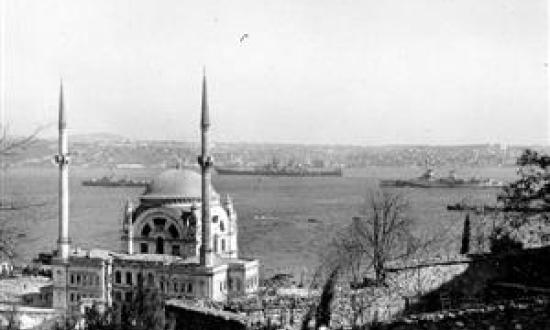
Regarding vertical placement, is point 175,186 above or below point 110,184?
above

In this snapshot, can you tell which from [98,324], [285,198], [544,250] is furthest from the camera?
[285,198]

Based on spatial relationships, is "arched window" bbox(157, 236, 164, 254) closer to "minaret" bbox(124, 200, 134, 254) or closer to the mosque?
the mosque

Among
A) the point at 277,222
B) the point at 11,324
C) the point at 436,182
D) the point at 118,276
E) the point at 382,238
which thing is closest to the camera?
the point at 11,324

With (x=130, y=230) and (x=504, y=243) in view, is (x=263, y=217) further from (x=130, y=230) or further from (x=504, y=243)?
(x=504, y=243)

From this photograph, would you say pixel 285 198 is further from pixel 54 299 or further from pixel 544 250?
pixel 544 250

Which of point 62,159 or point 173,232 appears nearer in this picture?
point 173,232

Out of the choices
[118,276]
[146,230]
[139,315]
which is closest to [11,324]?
[139,315]

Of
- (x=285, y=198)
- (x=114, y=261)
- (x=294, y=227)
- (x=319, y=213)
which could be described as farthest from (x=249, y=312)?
(x=285, y=198)

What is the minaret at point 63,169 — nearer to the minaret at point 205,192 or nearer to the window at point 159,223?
the window at point 159,223
